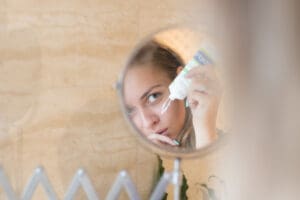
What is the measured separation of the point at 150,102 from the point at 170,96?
3 centimetres

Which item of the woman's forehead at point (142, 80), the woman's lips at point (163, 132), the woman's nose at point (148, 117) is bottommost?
the woman's lips at point (163, 132)

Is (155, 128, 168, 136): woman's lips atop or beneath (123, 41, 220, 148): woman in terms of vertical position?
beneath

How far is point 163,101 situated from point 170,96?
1cm

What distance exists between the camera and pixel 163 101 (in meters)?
0.65

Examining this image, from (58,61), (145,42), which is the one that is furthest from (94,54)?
(145,42)

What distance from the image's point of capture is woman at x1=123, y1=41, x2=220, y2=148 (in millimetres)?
598

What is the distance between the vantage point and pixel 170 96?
641 mm

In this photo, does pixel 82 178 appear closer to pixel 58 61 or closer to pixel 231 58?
pixel 58 61

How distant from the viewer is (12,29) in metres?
0.99

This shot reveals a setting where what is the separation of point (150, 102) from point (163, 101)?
0.02 m

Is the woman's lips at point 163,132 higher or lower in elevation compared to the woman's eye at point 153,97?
lower

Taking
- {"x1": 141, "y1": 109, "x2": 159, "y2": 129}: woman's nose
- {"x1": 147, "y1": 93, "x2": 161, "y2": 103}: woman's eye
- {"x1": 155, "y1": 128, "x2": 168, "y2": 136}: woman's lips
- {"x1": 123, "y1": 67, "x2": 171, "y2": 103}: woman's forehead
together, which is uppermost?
{"x1": 123, "y1": 67, "x2": 171, "y2": 103}: woman's forehead

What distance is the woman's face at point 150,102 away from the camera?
628 millimetres

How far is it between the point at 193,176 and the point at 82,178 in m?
0.25
